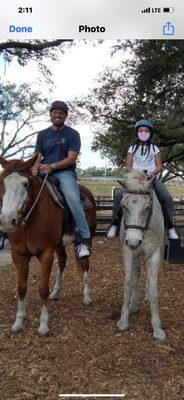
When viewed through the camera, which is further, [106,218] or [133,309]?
[106,218]

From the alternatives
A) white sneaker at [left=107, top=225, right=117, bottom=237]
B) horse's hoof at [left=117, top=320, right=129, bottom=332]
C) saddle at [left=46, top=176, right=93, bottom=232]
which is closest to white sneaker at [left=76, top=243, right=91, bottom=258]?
saddle at [left=46, top=176, right=93, bottom=232]

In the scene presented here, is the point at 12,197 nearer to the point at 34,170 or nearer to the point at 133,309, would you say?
the point at 34,170

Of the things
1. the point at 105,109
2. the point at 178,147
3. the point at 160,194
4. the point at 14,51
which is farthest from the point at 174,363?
the point at 178,147

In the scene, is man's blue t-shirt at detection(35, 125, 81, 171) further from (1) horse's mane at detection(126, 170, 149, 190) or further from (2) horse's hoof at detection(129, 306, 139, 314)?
(2) horse's hoof at detection(129, 306, 139, 314)

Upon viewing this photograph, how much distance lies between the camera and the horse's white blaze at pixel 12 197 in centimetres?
408

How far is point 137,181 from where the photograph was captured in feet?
14.7

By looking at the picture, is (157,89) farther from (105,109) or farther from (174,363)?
(174,363)

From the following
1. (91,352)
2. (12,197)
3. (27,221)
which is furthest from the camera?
(27,221)

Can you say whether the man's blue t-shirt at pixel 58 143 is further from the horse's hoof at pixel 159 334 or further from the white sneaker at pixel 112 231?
the horse's hoof at pixel 159 334

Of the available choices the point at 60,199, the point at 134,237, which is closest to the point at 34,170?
the point at 60,199

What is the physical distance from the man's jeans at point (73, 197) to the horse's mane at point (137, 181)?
3.07ft

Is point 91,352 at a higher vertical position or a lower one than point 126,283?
lower

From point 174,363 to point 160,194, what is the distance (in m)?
2.03

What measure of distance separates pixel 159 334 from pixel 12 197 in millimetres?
2331
